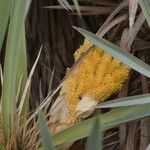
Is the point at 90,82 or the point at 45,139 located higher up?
the point at 90,82

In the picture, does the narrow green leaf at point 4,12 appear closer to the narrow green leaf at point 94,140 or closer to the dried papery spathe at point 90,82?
the dried papery spathe at point 90,82

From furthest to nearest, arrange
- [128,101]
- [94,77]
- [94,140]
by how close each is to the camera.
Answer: [94,77]
[128,101]
[94,140]

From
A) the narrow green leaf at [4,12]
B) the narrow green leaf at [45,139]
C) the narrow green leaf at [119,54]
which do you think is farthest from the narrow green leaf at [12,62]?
the narrow green leaf at [45,139]

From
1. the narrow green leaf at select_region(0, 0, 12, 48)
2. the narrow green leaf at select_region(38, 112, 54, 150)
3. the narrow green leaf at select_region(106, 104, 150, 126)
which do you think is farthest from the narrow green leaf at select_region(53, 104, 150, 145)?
the narrow green leaf at select_region(38, 112, 54, 150)

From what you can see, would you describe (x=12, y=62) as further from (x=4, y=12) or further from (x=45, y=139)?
(x=45, y=139)

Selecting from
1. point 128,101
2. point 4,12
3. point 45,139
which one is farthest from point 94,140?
point 4,12

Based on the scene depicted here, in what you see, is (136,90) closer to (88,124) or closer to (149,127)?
(149,127)

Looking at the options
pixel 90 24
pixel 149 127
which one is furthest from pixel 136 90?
pixel 90 24
